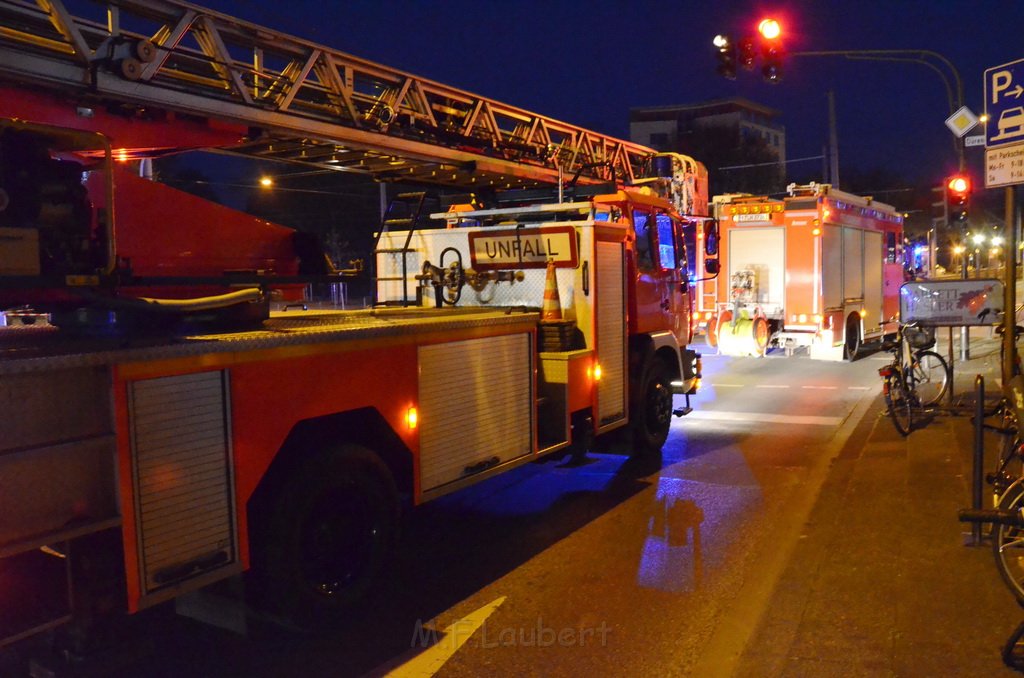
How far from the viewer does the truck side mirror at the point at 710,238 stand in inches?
374

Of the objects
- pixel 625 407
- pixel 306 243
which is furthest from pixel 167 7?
pixel 625 407

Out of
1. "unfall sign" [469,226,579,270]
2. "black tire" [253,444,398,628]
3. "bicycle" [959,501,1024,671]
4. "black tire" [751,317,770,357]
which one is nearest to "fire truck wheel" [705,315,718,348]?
"black tire" [751,317,770,357]

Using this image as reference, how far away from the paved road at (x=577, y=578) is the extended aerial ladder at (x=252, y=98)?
2949 mm

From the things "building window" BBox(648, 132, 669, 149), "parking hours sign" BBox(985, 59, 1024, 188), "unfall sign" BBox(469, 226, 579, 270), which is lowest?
"unfall sign" BBox(469, 226, 579, 270)

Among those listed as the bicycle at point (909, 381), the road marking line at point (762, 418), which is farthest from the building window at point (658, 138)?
the bicycle at point (909, 381)

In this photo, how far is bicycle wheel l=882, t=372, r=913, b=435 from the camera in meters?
9.23

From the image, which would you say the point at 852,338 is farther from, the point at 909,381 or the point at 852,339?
the point at 909,381

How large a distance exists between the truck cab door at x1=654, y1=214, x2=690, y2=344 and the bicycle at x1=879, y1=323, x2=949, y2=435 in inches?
88.7

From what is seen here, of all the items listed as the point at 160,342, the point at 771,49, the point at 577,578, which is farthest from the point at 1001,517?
the point at 771,49

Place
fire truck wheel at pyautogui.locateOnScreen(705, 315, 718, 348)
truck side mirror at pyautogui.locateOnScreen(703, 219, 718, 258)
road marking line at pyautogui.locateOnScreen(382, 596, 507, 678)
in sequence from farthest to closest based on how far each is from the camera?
fire truck wheel at pyautogui.locateOnScreen(705, 315, 718, 348) < truck side mirror at pyautogui.locateOnScreen(703, 219, 718, 258) < road marking line at pyautogui.locateOnScreen(382, 596, 507, 678)

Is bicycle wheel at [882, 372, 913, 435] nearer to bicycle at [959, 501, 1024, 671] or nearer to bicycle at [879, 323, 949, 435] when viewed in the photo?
bicycle at [879, 323, 949, 435]

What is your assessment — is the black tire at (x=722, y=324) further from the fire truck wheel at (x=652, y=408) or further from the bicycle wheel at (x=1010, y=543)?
the bicycle wheel at (x=1010, y=543)

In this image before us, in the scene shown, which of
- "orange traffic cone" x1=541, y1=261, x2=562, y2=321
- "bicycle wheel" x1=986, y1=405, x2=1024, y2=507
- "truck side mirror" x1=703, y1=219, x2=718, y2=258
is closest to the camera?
"bicycle wheel" x1=986, y1=405, x2=1024, y2=507

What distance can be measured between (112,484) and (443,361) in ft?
8.16
